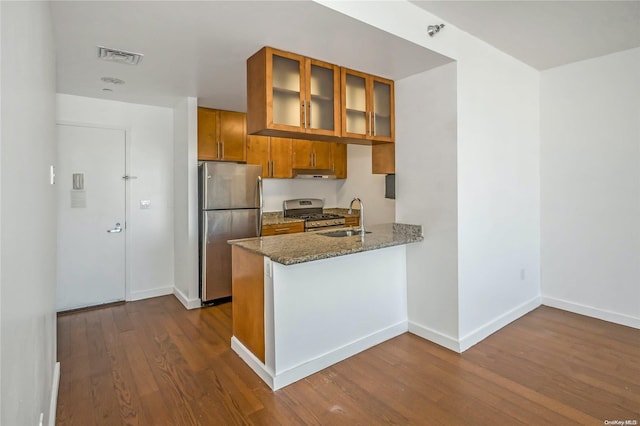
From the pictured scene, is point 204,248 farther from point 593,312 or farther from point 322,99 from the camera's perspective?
point 593,312

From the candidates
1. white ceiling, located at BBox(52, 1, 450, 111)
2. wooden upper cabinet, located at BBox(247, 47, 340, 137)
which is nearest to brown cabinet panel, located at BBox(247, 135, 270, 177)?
white ceiling, located at BBox(52, 1, 450, 111)

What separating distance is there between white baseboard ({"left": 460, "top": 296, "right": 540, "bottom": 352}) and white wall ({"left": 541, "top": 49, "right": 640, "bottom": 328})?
12.9 inches

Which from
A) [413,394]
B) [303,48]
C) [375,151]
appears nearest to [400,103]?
[375,151]

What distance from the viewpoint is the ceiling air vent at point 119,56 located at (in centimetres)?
257

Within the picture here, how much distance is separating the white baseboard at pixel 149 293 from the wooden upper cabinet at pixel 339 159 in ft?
9.69

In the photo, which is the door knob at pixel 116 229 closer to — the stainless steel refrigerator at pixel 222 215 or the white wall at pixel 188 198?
the white wall at pixel 188 198

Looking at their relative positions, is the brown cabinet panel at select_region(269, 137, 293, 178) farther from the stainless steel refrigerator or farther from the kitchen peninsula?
the kitchen peninsula

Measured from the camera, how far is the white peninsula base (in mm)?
2373

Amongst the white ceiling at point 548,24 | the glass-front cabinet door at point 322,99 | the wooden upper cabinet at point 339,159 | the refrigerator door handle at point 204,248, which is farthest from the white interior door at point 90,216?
the white ceiling at point 548,24

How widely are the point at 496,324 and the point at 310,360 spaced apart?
6.02 feet

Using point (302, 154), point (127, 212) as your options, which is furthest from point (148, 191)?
point (302, 154)

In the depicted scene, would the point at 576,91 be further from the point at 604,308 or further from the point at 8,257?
the point at 8,257

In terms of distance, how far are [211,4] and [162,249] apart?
3.26m

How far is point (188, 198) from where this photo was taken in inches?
156
